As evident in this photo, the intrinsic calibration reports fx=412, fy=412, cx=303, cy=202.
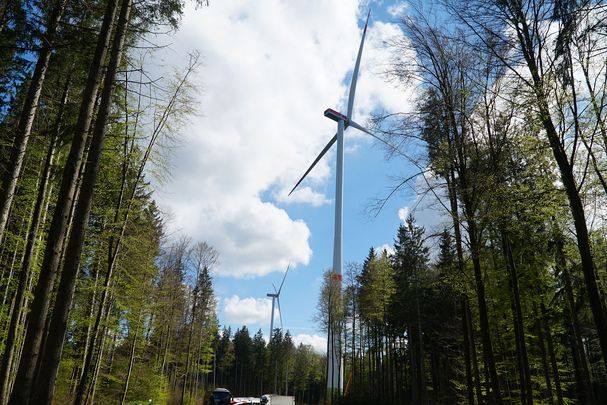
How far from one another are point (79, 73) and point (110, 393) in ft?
66.6

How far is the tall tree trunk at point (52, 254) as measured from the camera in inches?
239

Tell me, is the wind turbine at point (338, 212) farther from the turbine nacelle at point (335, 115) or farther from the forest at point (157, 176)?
the forest at point (157, 176)

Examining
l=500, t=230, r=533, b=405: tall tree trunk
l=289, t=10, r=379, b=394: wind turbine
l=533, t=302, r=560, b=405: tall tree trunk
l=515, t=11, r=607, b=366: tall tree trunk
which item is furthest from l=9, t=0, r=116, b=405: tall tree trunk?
l=289, t=10, r=379, b=394: wind turbine

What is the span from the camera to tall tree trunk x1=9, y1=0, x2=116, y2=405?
6.07m

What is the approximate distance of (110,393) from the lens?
23969 millimetres

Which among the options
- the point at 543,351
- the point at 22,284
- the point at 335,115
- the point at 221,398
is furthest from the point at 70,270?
the point at 335,115

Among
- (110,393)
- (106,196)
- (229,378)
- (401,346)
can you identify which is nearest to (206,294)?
(110,393)

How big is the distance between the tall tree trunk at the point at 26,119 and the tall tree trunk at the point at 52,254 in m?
2.39

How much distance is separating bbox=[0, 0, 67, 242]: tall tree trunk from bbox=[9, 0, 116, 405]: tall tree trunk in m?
2.39

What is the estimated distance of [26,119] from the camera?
9430 millimetres

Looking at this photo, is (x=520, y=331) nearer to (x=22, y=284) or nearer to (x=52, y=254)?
(x=52, y=254)

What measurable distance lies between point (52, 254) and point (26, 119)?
4681 millimetres

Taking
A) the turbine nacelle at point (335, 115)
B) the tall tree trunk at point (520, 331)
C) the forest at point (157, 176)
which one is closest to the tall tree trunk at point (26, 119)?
the forest at point (157, 176)

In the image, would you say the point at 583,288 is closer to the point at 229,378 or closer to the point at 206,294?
the point at 206,294
